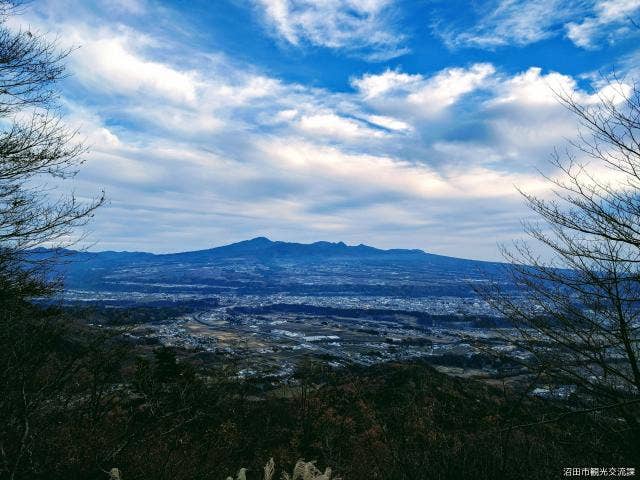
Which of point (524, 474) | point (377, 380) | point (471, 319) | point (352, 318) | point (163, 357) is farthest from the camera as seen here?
point (352, 318)

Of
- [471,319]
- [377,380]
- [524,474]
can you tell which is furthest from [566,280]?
[471,319]

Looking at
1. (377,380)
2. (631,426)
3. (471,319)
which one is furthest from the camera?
(471,319)

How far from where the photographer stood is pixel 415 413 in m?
23.0

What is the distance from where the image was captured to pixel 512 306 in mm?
7449

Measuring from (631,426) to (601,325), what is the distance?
64.3 inches

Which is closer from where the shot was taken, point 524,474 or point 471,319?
point 524,474

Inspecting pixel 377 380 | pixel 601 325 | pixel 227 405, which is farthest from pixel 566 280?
pixel 377 380

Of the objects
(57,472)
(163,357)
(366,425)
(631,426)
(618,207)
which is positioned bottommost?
(366,425)

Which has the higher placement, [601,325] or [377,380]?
[601,325]

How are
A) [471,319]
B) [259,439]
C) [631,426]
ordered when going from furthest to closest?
[471,319]
[259,439]
[631,426]

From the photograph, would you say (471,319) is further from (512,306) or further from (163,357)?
(512,306)

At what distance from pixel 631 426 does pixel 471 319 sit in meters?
100

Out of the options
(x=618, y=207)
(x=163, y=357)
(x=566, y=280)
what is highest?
(x=618, y=207)

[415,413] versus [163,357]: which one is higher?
[163,357]
